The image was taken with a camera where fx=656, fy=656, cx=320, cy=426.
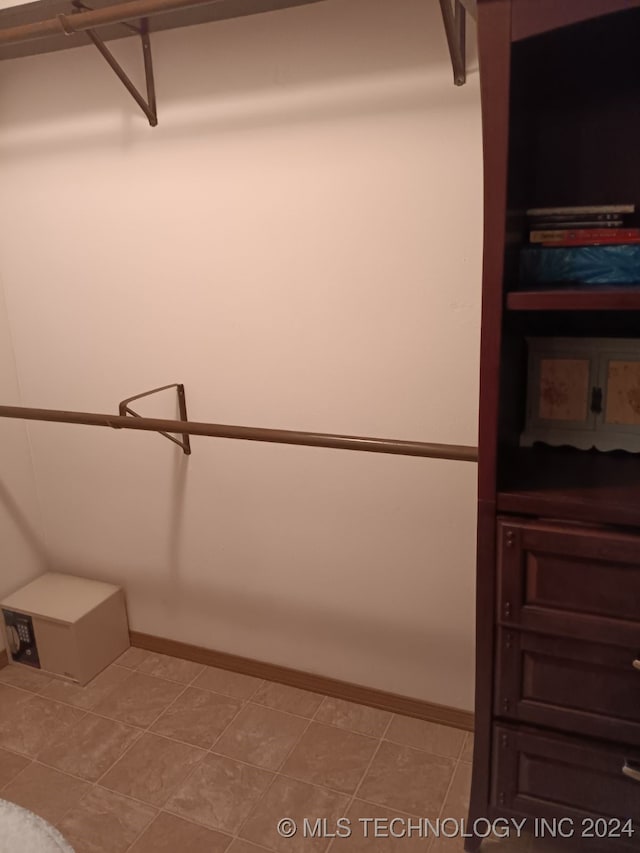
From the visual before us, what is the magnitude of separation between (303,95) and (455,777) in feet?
5.70

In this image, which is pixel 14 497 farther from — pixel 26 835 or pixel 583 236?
pixel 583 236

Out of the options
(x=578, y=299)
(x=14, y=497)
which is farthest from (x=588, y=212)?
(x=14, y=497)

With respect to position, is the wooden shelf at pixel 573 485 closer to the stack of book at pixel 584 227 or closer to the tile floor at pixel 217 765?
the stack of book at pixel 584 227

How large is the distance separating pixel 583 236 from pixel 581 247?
0.06 feet

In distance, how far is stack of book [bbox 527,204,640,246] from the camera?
1.14m

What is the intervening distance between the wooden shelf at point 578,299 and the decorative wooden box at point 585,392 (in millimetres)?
218

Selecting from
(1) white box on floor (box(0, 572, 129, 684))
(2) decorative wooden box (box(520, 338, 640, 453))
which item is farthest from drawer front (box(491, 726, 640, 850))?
(1) white box on floor (box(0, 572, 129, 684))

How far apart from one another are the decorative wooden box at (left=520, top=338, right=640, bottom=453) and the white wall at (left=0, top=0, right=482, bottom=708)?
0.84 ft

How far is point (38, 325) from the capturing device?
6.88 feet

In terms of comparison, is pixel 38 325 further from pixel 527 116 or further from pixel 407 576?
pixel 527 116

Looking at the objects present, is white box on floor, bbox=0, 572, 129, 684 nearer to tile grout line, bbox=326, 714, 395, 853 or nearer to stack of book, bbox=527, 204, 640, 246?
tile grout line, bbox=326, 714, 395, 853

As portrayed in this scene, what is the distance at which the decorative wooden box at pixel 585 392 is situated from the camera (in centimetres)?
128

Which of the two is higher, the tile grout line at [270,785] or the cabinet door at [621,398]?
the cabinet door at [621,398]

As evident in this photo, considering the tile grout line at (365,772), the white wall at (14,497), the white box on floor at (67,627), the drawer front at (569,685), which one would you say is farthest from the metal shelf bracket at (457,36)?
the white box on floor at (67,627)
